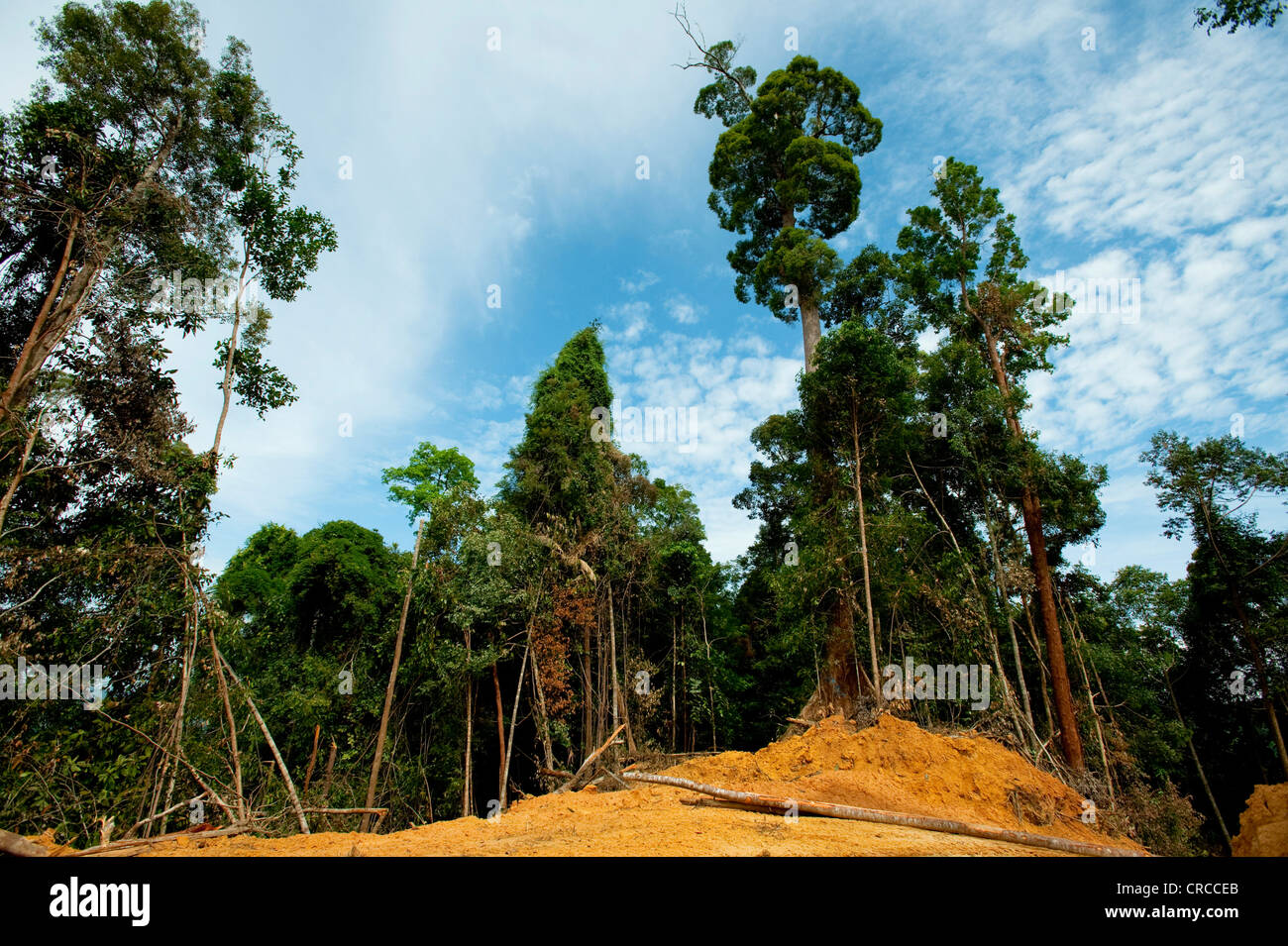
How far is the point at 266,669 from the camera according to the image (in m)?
11.9

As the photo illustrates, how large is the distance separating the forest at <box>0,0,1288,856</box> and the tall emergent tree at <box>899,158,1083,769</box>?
89mm

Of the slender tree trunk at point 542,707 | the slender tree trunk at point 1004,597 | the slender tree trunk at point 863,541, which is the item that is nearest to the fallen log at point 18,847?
the slender tree trunk at point 542,707

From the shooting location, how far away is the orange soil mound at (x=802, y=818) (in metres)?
4.55

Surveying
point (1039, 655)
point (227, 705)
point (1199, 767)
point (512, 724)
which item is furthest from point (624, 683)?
point (1199, 767)

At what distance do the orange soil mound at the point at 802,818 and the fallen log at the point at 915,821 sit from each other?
0.36ft

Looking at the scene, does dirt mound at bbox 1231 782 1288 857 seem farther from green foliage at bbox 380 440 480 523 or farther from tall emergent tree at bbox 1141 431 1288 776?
green foliage at bbox 380 440 480 523

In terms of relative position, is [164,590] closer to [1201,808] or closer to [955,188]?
[955,188]

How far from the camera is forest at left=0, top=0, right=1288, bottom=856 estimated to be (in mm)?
6613
